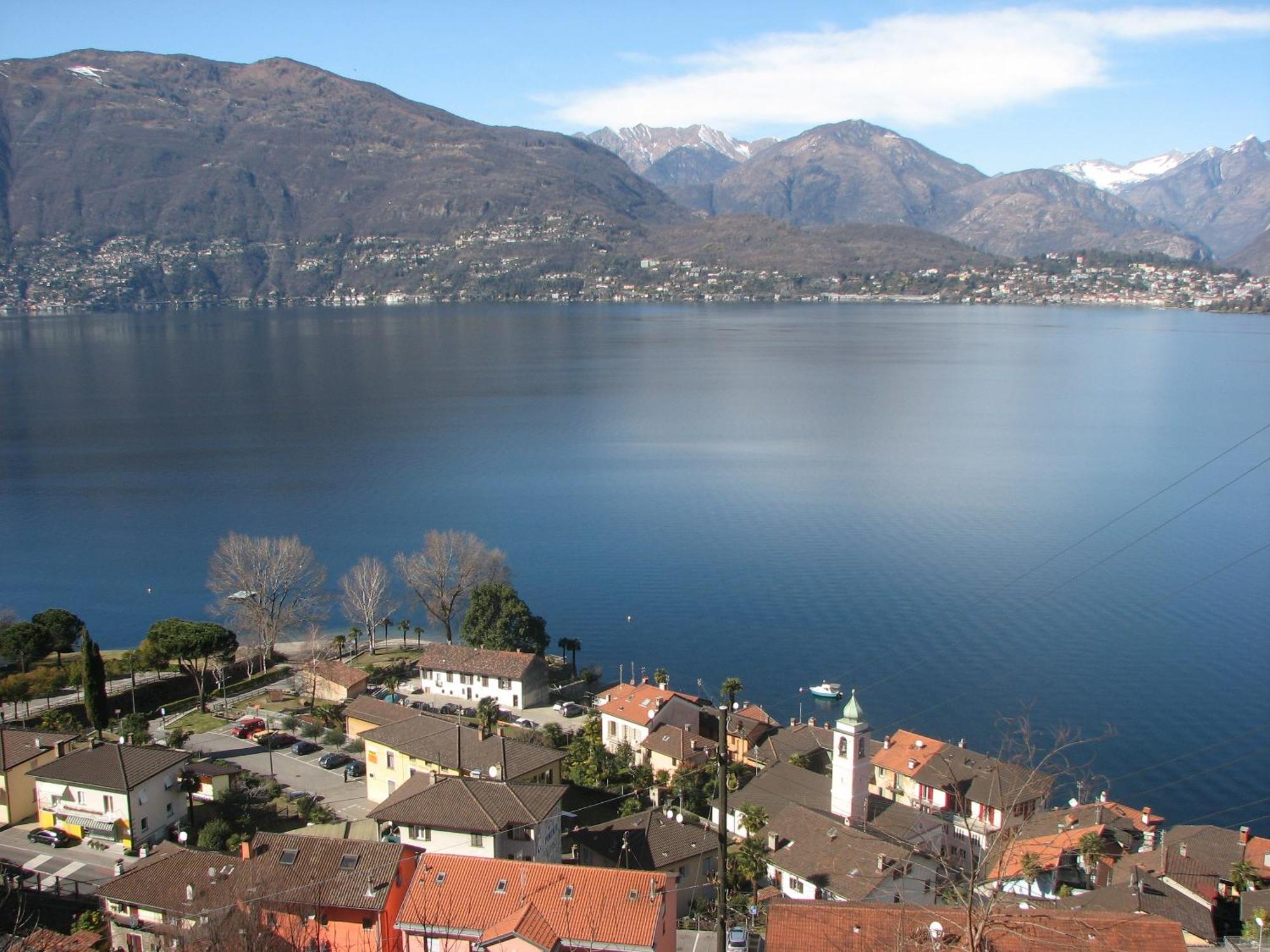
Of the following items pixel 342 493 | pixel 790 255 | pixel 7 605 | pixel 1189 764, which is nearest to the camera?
pixel 1189 764

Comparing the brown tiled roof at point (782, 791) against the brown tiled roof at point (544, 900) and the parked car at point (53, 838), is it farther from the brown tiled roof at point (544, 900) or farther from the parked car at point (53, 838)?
the parked car at point (53, 838)

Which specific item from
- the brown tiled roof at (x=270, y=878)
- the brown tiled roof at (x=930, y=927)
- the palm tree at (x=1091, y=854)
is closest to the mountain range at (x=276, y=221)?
the palm tree at (x=1091, y=854)

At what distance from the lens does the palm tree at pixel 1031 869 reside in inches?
417

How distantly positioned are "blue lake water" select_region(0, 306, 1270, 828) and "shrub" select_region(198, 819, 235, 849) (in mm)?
10454

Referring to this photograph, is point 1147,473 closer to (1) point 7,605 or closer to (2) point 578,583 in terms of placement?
(2) point 578,583

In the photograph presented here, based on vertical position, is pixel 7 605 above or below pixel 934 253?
below

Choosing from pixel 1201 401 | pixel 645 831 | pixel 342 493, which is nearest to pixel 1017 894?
pixel 645 831

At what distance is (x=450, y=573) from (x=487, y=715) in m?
7.72

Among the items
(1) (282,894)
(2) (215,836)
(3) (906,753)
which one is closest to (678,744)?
(3) (906,753)

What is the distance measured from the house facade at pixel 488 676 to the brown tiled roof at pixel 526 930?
10.5 meters

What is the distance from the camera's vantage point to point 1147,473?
131 ft

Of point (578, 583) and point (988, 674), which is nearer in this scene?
point (988, 674)

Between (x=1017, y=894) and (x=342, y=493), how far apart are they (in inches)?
1219

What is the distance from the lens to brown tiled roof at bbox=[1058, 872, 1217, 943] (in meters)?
11.4
